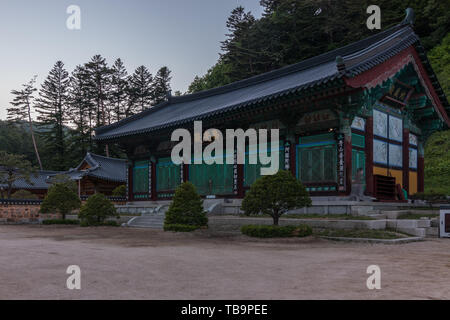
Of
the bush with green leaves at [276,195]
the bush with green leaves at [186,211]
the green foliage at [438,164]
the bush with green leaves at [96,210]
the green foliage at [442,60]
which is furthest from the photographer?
the green foliage at [442,60]

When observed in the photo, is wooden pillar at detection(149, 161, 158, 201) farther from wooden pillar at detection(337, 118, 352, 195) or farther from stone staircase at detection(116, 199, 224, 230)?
wooden pillar at detection(337, 118, 352, 195)

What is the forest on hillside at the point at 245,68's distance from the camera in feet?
112

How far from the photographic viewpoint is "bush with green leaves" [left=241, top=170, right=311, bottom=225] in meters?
11.4

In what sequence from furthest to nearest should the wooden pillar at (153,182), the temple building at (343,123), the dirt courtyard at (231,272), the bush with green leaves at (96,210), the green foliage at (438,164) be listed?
1. the wooden pillar at (153,182)
2. the green foliage at (438,164)
3. the bush with green leaves at (96,210)
4. the temple building at (343,123)
5. the dirt courtyard at (231,272)

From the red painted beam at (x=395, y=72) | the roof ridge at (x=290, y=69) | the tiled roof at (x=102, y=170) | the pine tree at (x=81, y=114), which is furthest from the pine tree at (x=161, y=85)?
the red painted beam at (x=395, y=72)

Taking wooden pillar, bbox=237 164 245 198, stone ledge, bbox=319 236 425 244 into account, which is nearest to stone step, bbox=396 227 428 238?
stone ledge, bbox=319 236 425 244

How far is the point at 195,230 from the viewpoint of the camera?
547 inches

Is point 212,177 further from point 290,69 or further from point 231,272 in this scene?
point 231,272

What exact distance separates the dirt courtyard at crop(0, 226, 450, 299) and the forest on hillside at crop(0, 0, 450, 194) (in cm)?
1760

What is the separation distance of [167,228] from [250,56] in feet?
109

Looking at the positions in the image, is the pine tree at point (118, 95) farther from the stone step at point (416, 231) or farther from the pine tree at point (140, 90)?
the stone step at point (416, 231)

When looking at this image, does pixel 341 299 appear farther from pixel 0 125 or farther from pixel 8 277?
pixel 0 125

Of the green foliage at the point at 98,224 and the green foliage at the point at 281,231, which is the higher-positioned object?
the green foliage at the point at 281,231

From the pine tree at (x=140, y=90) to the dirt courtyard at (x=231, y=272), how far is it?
176ft
